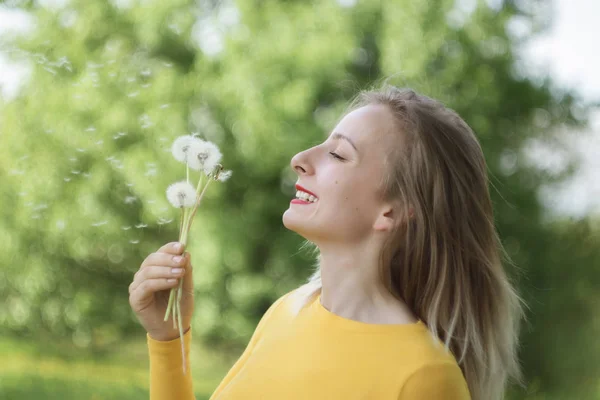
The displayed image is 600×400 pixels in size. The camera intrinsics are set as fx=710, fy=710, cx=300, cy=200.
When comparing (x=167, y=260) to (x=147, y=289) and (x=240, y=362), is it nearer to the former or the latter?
(x=147, y=289)

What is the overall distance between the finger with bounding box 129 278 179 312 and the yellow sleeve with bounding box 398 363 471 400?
0.28m

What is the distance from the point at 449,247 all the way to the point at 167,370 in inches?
14.8

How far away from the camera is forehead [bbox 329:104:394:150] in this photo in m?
0.84

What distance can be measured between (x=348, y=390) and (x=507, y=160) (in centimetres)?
290

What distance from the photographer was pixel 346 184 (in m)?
0.82

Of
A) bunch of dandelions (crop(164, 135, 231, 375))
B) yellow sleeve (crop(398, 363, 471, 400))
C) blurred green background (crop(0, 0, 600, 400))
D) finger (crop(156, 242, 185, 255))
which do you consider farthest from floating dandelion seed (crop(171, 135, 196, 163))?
blurred green background (crop(0, 0, 600, 400))

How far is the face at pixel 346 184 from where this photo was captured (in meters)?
0.81

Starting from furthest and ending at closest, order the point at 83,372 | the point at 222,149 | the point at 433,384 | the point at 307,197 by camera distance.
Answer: the point at 83,372 → the point at 222,149 → the point at 307,197 → the point at 433,384

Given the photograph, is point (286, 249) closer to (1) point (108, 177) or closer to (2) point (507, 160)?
(1) point (108, 177)

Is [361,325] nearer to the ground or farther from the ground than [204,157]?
nearer to the ground

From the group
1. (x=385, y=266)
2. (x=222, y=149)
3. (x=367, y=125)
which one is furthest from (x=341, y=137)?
(x=222, y=149)

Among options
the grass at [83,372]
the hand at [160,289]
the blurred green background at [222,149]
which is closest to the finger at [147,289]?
the hand at [160,289]

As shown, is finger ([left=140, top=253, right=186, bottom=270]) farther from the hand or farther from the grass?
the grass

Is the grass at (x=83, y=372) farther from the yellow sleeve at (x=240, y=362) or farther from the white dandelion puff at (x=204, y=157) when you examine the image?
the white dandelion puff at (x=204, y=157)
